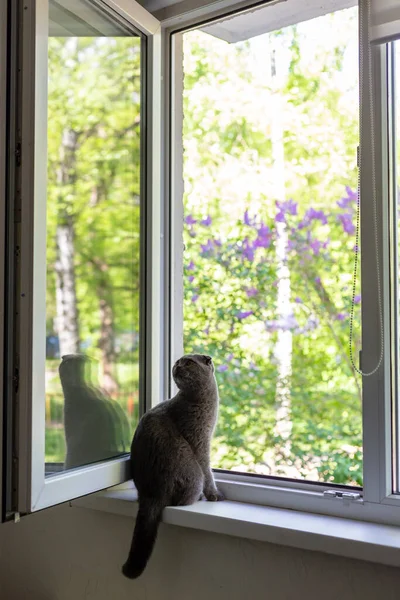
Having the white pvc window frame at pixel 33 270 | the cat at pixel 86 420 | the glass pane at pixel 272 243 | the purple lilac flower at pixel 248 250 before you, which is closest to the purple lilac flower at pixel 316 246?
the glass pane at pixel 272 243

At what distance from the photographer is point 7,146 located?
1.26 metres

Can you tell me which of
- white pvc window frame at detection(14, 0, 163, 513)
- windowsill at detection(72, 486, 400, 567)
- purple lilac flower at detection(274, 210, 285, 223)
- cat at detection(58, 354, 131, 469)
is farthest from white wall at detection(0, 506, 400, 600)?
purple lilac flower at detection(274, 210, 285, 223)

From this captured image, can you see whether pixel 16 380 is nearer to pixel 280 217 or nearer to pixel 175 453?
pixel 175 453

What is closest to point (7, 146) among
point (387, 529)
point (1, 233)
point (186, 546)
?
point (1, 233)

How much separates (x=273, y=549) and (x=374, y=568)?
22 cm

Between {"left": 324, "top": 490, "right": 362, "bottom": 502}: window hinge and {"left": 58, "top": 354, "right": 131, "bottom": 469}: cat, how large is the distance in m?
0.51

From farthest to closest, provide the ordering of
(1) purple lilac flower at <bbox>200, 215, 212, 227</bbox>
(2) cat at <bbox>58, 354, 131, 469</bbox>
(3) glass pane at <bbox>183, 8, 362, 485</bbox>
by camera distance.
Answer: (1) purple lilac flower at <bbox>200, 215, 212, 227</bbox>
(3) glass pane at <bbox>183, 8, 362, 485</bbox>
(2) cat at <bbox>58, 354, 131, 469</bbox>

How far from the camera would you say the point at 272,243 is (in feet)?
8.89

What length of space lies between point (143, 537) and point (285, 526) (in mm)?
312

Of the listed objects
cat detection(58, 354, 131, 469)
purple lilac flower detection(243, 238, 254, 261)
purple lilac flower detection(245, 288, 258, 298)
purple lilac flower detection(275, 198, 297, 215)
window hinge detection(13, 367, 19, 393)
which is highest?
purple lilac flower detection(275, 198, 297, 215)

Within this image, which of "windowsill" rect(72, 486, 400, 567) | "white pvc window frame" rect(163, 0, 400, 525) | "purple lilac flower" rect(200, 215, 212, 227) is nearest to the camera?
"windowsill" rect(72, 486, 400, 567)

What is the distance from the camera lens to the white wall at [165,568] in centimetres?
124

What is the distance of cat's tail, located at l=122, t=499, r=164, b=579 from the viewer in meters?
1.33

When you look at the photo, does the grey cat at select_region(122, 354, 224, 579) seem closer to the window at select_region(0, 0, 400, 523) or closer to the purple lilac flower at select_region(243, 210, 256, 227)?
the window at select_region(0, 0, 400, 523)
